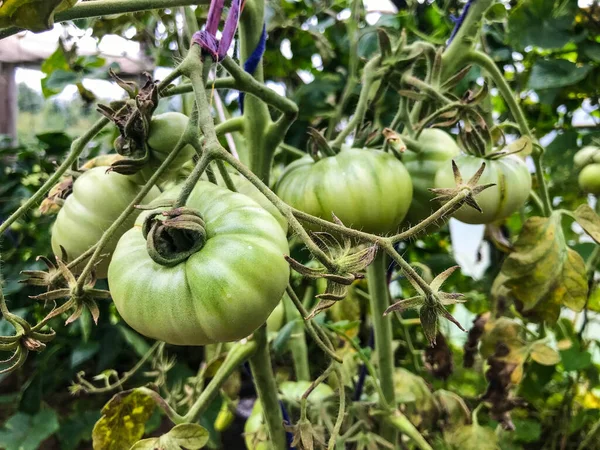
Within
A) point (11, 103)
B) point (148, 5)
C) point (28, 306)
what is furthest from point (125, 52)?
A: point (11, 103)

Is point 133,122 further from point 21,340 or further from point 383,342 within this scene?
point 383,342

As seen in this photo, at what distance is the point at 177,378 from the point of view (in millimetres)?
→ 1131

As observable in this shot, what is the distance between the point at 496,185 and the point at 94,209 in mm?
382

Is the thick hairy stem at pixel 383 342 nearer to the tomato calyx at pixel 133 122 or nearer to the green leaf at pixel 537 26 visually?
the tomato calyx at pixel 133 122

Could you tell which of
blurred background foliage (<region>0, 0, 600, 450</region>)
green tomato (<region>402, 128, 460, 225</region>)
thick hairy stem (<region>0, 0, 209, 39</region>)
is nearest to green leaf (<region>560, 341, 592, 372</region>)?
blurred background foliage (<region>0, 0, 600, 450</region>)

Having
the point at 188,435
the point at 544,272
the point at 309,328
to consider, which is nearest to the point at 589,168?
the point at 544,272

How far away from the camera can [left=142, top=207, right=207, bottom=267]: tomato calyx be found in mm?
299

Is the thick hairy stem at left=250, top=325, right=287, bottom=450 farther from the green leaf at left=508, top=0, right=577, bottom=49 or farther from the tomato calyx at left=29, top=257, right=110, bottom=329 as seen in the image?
the green leaf at left=508, top=0, right=577, bottom=49

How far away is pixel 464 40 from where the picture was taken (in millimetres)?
618

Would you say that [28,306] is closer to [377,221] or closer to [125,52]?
[125,52]

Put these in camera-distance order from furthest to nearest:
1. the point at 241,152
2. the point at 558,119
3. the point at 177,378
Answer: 1. the point at 558,119
2. the point at 177,378
3. the point at 241,152

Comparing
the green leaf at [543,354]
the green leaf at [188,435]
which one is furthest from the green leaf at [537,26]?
the green leaf at [188,435]

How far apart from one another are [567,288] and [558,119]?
29.2 inches

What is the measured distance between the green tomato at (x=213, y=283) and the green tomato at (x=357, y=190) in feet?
0.48
